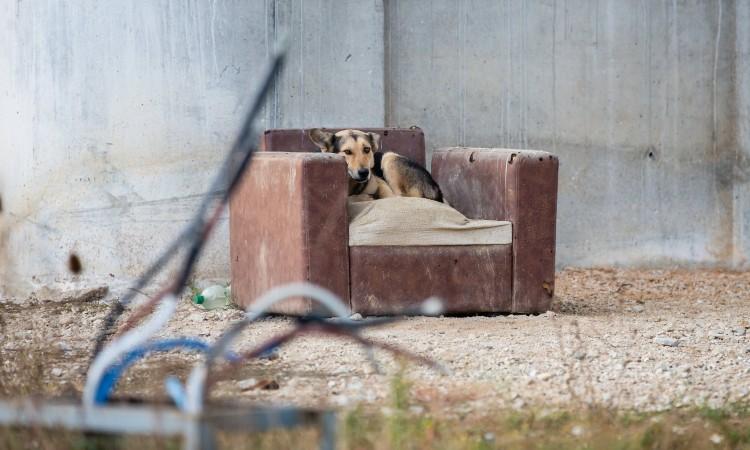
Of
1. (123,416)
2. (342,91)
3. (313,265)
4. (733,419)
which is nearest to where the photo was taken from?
(123,416)

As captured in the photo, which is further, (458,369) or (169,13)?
(169,13)

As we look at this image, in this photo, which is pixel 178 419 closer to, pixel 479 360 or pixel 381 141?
pixel 479 360

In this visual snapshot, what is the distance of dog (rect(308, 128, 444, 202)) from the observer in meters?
5.40

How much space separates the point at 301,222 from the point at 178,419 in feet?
10.5

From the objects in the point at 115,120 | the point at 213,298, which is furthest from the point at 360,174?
the point at 115,120

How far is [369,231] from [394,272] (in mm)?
219

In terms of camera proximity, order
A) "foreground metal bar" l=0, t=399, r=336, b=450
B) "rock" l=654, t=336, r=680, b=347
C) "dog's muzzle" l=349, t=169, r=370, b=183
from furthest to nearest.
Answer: "dog's muzzle" l=349, t=169, r=370, b=183, "rock" l=654, t=336, r=680, b=347, "foreground metal bar" l=0, t=399, r=336, b=450

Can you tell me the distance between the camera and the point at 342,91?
6367mm

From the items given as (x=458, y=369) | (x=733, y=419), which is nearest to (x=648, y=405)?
(x=733, y=419)

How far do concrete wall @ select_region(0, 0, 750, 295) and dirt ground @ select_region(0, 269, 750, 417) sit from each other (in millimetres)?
740

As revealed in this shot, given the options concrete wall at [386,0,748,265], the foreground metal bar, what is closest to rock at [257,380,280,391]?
the foreground metal bar

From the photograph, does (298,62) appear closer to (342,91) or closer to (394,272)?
(342,91)

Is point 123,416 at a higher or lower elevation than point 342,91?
lower

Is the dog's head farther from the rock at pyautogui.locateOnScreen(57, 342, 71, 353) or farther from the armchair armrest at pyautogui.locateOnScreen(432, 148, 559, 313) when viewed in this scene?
the rock at pyautogui.locateOnScreen(57, 342, 71, 353)
